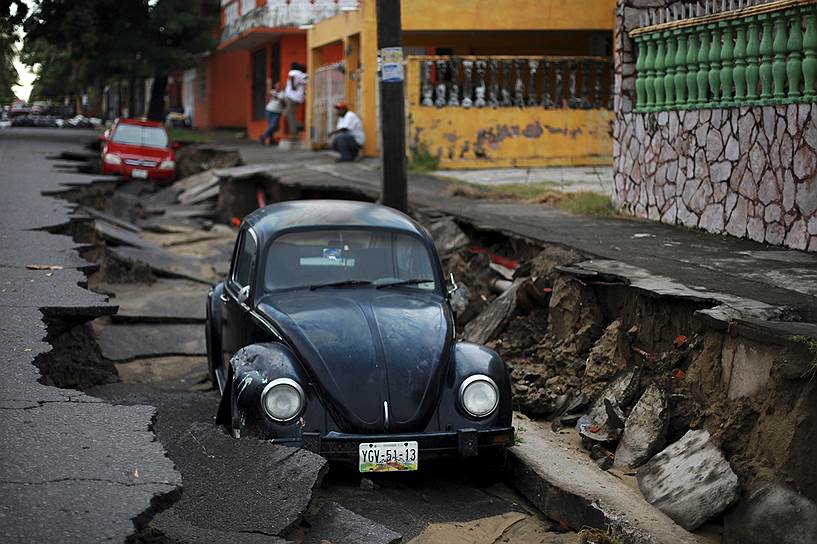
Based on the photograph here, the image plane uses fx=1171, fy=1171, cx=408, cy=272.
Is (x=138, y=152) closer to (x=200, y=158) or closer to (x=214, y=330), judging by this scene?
(x=200, y=158)

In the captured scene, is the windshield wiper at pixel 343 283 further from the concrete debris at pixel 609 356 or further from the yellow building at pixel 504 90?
the yellow building at pixel 504 90

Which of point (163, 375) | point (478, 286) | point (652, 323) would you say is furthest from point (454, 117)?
point (652, 323)

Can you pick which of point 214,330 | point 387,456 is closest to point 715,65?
point 214,330

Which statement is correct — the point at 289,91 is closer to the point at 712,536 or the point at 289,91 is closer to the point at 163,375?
the point at 163,375

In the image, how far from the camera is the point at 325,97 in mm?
27234

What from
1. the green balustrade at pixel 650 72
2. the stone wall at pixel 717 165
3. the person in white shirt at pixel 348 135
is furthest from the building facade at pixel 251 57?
the green balustrade at pixel 650 72

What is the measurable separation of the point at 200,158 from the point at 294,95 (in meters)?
2.95

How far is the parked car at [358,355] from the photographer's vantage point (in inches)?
249

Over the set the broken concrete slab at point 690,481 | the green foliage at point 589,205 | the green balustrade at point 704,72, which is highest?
the green balustrade at point 704,72

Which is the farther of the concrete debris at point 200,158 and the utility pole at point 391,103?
the concrete debris at point 200,158

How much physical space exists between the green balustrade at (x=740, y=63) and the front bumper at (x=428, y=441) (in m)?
5.21

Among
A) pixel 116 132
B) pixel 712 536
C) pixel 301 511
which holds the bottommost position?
pixel 712 536

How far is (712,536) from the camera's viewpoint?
5.87 meters

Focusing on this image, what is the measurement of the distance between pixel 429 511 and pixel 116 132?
72.8ft
